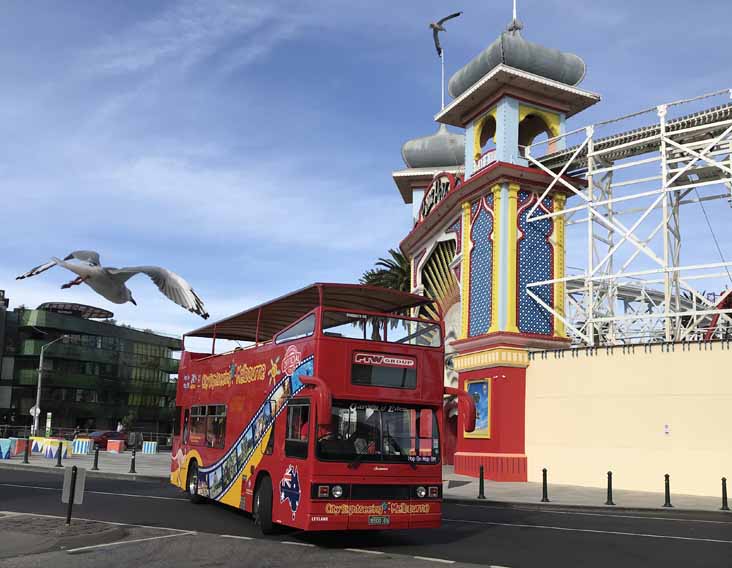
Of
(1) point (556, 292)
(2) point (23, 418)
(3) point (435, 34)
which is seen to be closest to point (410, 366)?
(1) point (556, 292)

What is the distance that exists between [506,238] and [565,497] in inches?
449

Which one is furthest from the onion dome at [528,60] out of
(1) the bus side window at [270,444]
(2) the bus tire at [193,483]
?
(1) the bus side window at [270,444]

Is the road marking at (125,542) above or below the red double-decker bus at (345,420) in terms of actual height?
below

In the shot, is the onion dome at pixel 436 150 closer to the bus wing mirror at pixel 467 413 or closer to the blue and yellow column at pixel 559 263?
the blue and yellow column at pixel 559 263

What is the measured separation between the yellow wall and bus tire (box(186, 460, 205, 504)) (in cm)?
1470

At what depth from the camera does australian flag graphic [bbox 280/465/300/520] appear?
12000 millimetres

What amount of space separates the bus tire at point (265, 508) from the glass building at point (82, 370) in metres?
74.6

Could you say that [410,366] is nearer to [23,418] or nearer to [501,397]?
[501,397]

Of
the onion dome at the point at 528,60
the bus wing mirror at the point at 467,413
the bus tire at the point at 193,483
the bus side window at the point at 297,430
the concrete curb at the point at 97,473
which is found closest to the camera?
the bus side window at the point at 297,430

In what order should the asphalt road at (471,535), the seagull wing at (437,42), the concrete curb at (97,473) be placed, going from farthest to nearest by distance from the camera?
the seagull wing at (437,42) < the concrete curb at (97,473) < the asphalt road at (471,535)

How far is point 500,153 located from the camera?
104 feet

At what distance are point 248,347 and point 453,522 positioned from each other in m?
5.54

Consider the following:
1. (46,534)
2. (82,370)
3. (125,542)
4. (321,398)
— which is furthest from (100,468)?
(82,370)

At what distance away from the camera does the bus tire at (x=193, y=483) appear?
17.8 metres
